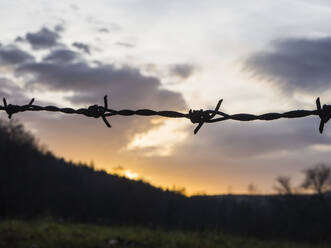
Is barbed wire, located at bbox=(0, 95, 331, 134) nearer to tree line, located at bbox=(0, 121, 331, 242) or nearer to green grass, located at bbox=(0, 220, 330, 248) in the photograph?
green grass, located at bbox=(0, 220, 330, 248)

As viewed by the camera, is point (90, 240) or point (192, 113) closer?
point (192, 113)

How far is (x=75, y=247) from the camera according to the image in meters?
8.50

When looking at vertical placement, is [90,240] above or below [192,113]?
below

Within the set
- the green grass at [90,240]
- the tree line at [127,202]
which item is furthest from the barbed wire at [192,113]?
the tree line at [127,202]

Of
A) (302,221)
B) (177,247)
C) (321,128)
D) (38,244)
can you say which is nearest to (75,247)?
(38,244)

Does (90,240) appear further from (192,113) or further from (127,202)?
(127,202)

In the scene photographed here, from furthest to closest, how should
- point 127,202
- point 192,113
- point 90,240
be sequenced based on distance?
point 127,202 < point 90,240 < point 192,113

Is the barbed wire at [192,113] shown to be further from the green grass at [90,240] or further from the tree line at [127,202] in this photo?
the tree line at [127,202]

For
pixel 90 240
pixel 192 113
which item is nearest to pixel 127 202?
pixel 90 240

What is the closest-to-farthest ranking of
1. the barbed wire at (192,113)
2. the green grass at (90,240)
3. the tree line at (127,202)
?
1. the barbed wire at (192,113)
2. the green grass at (90,240)
3. the tree line at (127,202)

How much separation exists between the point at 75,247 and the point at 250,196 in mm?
43402

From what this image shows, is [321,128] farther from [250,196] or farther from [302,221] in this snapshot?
[250,196]

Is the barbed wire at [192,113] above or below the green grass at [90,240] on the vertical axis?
above

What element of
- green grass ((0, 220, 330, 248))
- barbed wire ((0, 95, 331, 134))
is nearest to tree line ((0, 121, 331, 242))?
green grass ((0, 220, 330, 248))
